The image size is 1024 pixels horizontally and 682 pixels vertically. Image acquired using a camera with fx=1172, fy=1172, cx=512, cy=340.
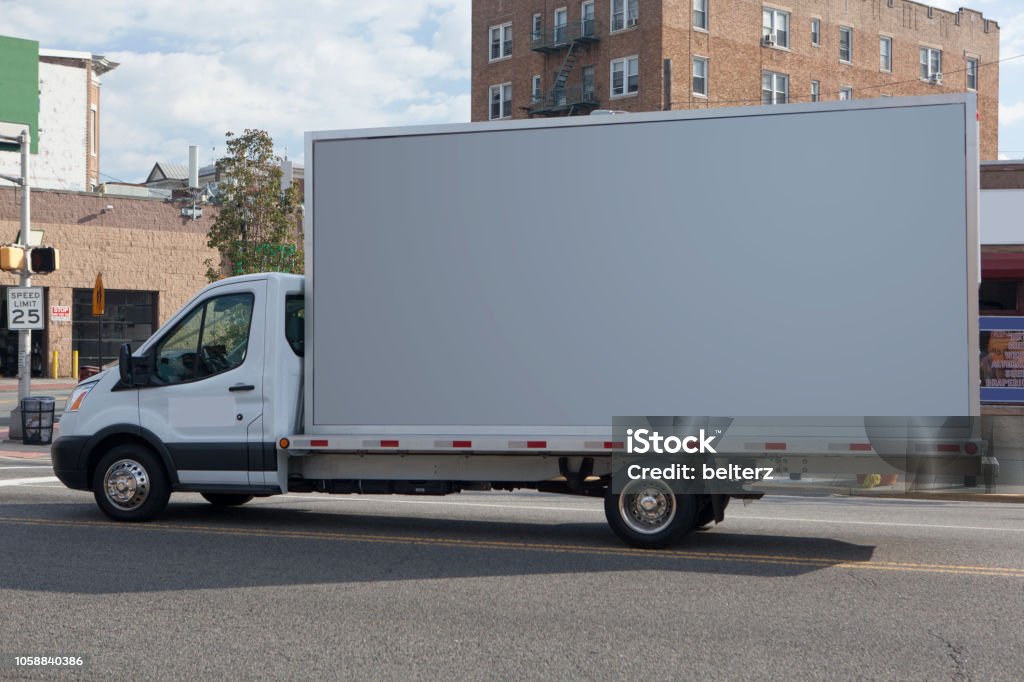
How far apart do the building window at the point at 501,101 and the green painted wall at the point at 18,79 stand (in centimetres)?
2250

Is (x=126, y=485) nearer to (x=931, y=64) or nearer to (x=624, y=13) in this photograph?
(x=624, y=13)

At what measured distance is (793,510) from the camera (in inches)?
525

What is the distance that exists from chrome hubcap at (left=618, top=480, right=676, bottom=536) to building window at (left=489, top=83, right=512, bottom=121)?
45436 mm

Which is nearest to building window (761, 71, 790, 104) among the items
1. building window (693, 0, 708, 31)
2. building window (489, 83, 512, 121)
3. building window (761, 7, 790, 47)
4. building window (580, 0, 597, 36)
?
building window (761, 7, 790, 47)

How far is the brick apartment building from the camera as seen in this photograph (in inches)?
1928

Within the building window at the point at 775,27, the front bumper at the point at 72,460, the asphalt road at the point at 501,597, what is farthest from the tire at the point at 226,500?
the building window at the point at 775,27

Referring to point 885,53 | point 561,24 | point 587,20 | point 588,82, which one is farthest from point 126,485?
point 885,53

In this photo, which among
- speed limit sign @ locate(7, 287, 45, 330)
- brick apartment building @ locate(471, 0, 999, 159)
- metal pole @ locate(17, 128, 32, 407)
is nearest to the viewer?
speed limit sign @ locate(7, 287, 45, 330)

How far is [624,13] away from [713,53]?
4253 millimetres

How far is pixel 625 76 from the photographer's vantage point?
162 feet

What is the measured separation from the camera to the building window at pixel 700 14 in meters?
49.5

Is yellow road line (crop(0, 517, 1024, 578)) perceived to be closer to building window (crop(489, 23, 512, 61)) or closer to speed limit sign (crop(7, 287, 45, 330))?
speed limit sign (crop(7, 287, 45, 330))

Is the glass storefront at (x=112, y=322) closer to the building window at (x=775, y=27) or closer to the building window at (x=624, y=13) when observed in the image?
the building window at (x=624, y=13)

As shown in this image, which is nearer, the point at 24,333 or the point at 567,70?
the point at 24,333
